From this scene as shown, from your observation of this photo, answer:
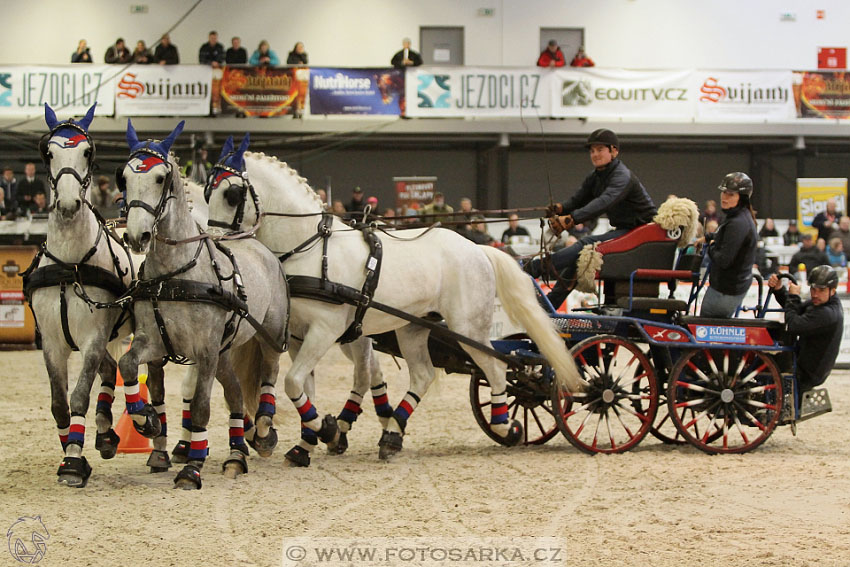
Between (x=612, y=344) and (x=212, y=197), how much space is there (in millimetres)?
3197

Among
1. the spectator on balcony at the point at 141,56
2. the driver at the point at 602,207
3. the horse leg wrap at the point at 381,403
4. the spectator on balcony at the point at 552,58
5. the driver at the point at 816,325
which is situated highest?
the spectator on balcony at the point at 552,58

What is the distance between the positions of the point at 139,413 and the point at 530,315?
296cm

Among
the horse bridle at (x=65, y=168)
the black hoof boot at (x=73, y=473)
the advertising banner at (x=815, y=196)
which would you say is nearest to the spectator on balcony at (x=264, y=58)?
the advertising banner at (x=815, y=196)

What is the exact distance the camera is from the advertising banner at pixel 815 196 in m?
18.6

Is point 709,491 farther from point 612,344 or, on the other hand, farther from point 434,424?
point 434,424

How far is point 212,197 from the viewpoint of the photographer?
6332 mm

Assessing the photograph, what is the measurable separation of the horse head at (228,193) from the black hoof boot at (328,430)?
4.81 feet

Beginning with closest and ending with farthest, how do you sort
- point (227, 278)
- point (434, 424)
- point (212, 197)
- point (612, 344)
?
point (227, 278), point (212, 197), point (612, 344), point (434, 424)

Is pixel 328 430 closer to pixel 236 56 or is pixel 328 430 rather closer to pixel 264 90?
pixel 264 90

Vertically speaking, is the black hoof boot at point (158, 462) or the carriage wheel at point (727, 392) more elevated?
the carriage wheel at point (727, 392)

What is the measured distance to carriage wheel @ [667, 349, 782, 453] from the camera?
23.9 ft

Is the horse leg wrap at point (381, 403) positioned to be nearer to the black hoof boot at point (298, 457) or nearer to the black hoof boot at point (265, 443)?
the black hoof boot at point (298, 457)

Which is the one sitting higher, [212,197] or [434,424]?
[212,197]

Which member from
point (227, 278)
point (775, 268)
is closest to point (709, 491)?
point (227, 278)
